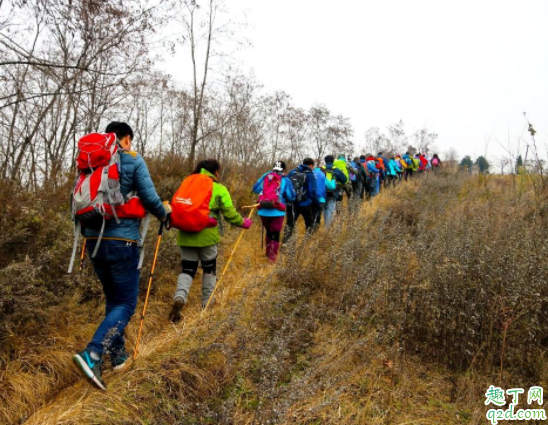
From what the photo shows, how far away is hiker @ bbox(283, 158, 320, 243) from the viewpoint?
6.71 meters

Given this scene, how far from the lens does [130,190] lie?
2896mm

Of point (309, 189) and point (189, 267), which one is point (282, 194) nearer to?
point (309, 189)

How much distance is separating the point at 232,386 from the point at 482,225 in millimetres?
3601

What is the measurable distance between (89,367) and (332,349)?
74.3 inches

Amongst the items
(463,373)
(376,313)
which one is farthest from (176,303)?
(463,373)

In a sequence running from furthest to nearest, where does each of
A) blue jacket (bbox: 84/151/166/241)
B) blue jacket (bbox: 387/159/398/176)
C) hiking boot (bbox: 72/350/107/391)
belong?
blue jacket (bbox: 387/159/398/176) < blue jacket (bbox: 84/151/166/241) < hiking boot (bbox: 72/350/107/391)

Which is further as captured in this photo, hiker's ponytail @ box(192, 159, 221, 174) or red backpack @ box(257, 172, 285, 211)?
red backpack @ box(257, 172, 285, 211)

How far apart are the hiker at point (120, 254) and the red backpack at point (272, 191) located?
3.02 meters

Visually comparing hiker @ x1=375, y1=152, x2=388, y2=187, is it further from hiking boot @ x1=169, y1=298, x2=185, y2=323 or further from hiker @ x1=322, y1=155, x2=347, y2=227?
hiking boot @ x1=169, y1=298, x2=185, y2=323

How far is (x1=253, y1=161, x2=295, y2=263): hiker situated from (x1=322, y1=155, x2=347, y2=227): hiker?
240 cm

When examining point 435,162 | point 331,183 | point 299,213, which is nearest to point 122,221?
point 299,213

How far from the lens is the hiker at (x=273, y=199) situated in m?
5.95

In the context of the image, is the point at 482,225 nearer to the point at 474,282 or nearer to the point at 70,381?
the point at 474,282

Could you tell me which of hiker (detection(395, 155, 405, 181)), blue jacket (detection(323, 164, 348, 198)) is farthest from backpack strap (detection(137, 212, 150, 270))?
hiker (detection(395, 155, 405, 181))
